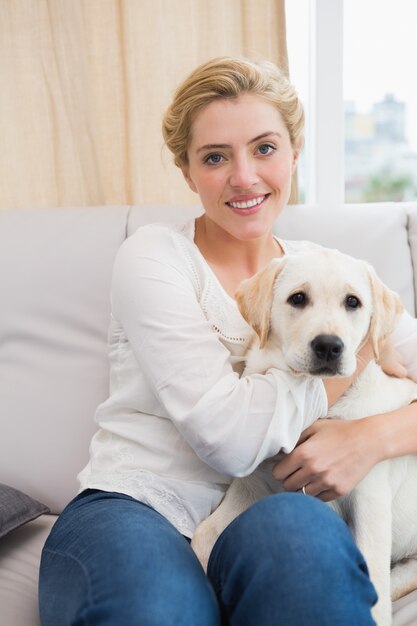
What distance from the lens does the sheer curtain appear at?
8.41 ft

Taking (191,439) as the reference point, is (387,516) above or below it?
below

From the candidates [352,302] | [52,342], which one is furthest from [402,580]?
[52,342]

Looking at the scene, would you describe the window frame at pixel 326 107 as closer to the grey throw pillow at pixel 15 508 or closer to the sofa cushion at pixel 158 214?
the sofa cushion at pixel 158 214

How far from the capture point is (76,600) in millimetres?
1199

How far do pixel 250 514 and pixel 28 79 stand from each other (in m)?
2.02

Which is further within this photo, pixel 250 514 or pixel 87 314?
pixel 87 314

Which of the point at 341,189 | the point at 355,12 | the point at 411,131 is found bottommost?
the point at 341,189

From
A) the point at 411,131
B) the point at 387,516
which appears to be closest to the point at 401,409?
the point at 387,516

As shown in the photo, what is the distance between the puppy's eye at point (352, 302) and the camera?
1529 millimetres

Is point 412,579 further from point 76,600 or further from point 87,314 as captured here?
point 87,314

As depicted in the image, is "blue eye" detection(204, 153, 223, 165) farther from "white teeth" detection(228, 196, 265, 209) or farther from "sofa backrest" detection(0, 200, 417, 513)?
"sofa backrest" detection(0, 200, 417, 513)

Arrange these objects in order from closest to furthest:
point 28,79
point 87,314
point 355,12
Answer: point 87,314, point 28,79, point 355,12

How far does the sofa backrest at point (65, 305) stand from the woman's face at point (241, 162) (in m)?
0.43

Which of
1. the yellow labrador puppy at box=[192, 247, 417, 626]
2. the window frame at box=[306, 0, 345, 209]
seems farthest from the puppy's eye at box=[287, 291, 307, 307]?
the window frame at box=[306, 0, 345, 209]
